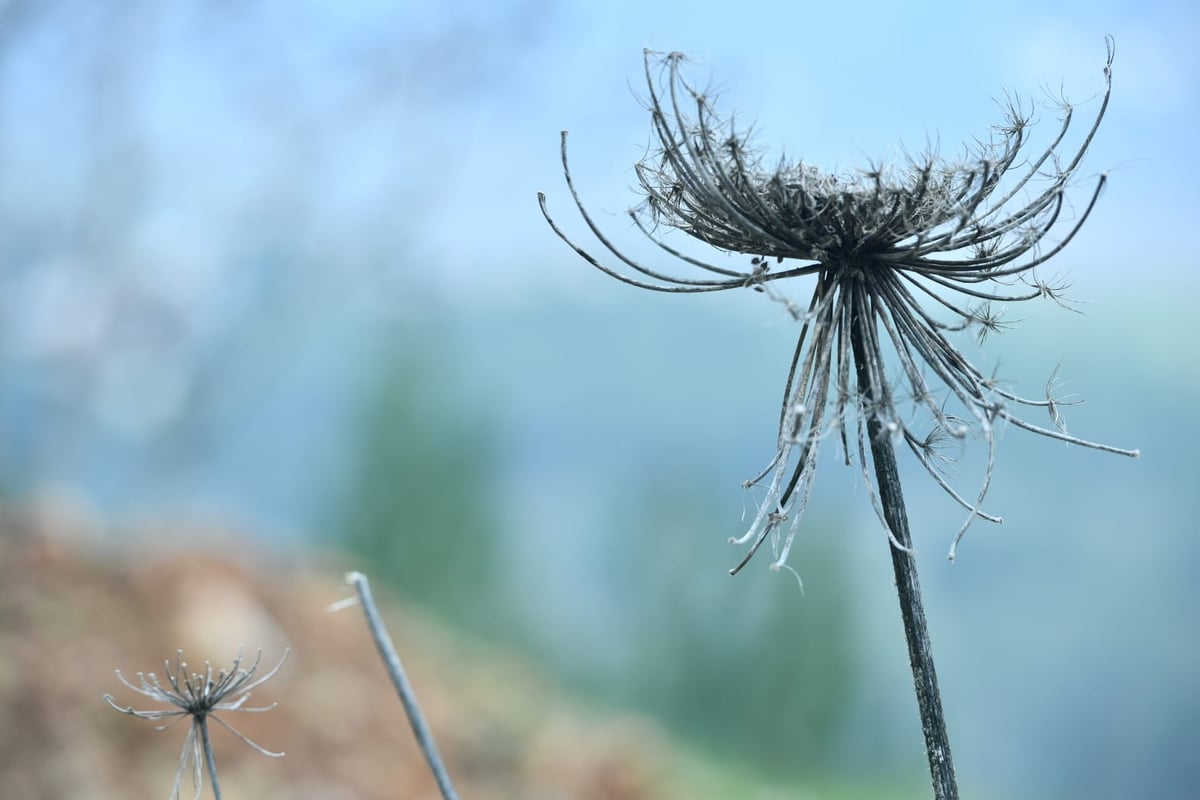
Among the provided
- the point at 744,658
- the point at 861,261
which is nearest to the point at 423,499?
the point at 744,658

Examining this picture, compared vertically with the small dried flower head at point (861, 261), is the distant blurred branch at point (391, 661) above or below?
below

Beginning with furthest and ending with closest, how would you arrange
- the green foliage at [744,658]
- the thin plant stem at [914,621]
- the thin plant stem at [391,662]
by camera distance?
the green foliage at [744,658] → the thin plant stem at [914,621] → the thin plant stem at [391,662]

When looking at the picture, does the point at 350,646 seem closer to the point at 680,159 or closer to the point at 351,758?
A: the point at 351,758

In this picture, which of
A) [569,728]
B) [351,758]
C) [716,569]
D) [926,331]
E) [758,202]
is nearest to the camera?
[758,202]

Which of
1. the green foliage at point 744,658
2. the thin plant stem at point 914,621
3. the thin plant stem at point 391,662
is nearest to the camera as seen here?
the thin plant stem at point 391,662

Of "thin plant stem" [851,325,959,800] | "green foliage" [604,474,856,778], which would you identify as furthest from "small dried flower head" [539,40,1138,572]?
"green foliage" [604,474,856,778]

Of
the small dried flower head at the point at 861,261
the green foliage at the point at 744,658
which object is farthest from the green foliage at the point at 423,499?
the small dried flower head at the point at 861,261

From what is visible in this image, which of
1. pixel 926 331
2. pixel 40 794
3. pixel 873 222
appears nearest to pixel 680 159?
pixel 873 222

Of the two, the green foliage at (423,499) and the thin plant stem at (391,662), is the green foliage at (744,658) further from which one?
the thin plant stem at (391,662)

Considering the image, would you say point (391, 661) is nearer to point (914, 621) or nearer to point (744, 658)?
point (914, 621)
